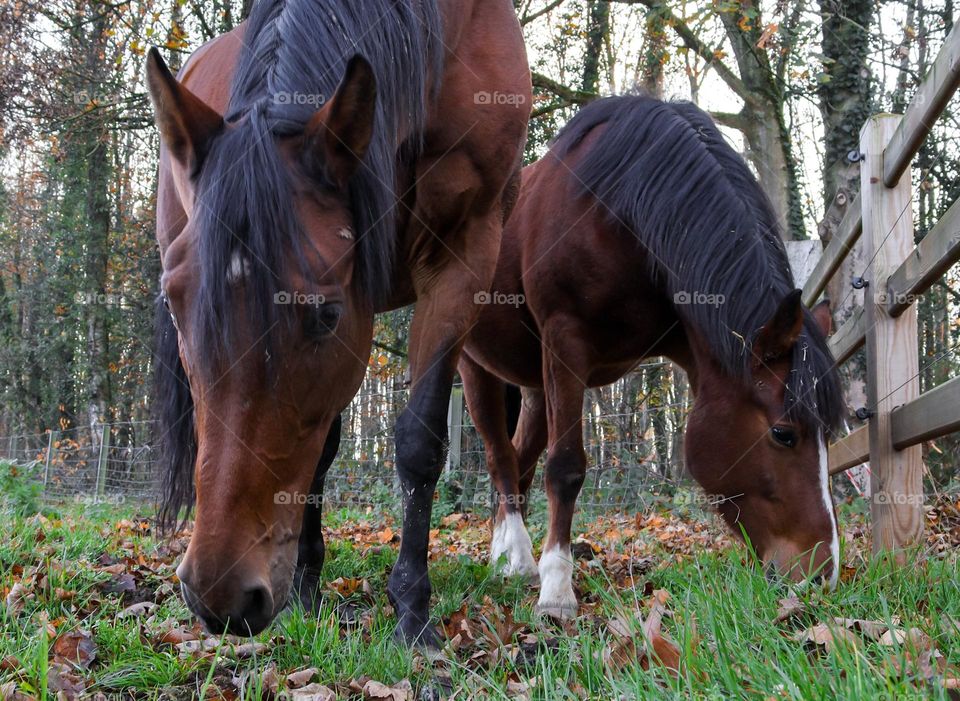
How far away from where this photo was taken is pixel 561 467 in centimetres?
411

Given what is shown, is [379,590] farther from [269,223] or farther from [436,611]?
[269,223]

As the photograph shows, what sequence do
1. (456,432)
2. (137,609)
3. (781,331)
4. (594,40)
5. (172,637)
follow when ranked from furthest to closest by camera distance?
(594,40) → (456,432) → (781,331) → (137,609) → (172,637)

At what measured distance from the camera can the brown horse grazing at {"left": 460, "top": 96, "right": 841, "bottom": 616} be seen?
12.0 feet

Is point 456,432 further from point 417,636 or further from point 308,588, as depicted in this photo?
point 417,636

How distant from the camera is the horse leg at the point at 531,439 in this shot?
6.04m

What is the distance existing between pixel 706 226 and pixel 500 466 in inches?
90.0

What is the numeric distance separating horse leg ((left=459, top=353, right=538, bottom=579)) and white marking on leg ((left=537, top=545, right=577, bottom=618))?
0.79 m

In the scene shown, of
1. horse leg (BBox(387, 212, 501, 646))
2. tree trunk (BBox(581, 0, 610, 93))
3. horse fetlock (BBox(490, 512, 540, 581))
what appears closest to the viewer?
horse leg (BBox(387, 212, 501, 646))

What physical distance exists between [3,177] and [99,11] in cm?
1299

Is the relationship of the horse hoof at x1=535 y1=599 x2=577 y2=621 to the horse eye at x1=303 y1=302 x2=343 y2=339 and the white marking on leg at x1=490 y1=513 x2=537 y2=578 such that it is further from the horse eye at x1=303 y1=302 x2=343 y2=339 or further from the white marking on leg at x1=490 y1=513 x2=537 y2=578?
the horse eye at x1=303 y1=302 x2=343 y2=339

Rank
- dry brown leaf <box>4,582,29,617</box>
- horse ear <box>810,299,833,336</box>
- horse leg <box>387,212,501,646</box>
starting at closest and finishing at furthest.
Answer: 1. dry brown leaf <box>4,582,29,617</box>
2. horse leg <box>387,212,501,646</box>
3. horse ear <box>810,299,833,336</box>

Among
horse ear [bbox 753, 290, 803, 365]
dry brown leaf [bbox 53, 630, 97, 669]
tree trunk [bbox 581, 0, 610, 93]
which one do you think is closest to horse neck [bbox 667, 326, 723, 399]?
horse ear [bbox 753, 290, 803, 365]

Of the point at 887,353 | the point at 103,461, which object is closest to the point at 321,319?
the point at 887,353

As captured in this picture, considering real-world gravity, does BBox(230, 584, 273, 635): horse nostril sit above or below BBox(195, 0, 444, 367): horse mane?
below
